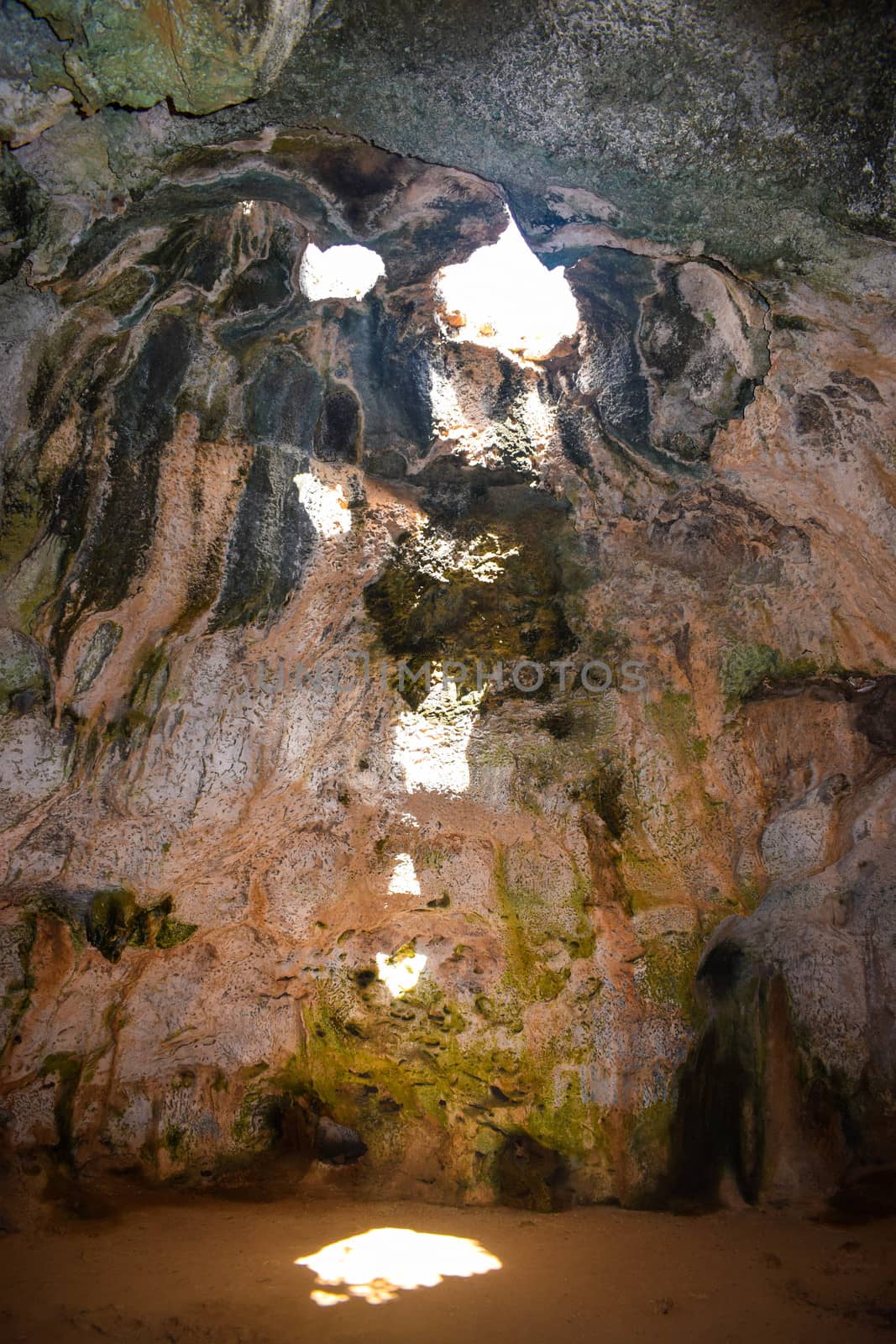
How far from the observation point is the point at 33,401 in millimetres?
3137

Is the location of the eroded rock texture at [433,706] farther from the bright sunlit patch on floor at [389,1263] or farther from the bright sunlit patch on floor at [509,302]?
the bright sunlit patch on floor at [389,1263]

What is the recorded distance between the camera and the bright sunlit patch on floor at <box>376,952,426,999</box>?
15.3ft

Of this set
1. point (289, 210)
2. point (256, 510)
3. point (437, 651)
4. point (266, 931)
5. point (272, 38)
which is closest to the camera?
point (272, 38)

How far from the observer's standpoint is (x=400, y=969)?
466cm

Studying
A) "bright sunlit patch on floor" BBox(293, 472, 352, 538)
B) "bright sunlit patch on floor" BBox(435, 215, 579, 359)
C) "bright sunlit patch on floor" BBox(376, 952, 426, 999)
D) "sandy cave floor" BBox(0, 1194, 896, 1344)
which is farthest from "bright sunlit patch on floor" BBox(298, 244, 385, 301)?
"sandy cave floor" BBox(0, 1194, 896, 1344)

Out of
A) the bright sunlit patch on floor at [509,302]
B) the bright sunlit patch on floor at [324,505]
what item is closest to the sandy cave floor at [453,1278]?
the bright sunlit patch on floor at [324,505]

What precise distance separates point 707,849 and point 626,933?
563 millimetres

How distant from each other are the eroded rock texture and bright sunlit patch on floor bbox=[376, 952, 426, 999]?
24 mm

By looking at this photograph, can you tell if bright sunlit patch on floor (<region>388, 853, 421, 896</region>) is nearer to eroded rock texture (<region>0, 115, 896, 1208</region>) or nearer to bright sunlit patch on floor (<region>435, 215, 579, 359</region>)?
eroded rock texture (<region>0, 115, 896, 1208</region>)

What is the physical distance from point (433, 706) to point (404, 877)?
2.78 feet

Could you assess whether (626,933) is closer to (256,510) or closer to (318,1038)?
(318,1038)

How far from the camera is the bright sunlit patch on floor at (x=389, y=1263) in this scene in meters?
3.62

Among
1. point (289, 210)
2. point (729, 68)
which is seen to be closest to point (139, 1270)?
point (289, 210)

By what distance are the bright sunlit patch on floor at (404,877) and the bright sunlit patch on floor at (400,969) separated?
0.38 meters
